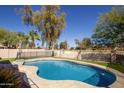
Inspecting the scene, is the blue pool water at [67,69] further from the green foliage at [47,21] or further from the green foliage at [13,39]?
the green foliage at [47,21]

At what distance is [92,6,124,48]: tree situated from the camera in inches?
378

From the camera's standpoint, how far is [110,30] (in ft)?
33.0

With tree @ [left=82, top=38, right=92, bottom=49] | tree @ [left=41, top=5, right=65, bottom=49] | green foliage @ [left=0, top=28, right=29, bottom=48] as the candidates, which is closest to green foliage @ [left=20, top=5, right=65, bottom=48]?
tree @ [left=41, top=5, right=65, bottom=49]

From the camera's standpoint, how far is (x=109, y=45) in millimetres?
10305

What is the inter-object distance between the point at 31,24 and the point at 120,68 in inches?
194

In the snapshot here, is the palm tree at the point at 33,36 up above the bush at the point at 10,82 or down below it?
above

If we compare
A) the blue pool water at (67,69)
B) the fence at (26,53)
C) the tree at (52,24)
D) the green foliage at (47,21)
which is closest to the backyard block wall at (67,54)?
the fence at (26,53)

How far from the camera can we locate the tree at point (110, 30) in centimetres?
959

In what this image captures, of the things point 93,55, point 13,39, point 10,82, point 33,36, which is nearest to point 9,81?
point 10,82

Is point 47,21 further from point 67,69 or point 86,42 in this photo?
point 67,69

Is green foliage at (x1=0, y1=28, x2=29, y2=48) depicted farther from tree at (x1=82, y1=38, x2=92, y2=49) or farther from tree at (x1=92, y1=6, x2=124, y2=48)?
tree at (x1=92, y1=6, x2=124, y2=48)
